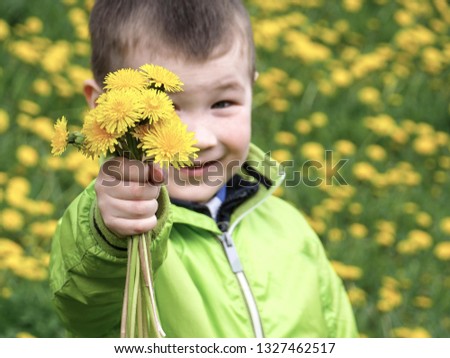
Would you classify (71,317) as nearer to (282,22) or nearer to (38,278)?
(38,278)

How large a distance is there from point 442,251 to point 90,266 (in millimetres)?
1821

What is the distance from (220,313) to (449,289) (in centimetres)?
137

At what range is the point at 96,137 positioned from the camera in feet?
3.29

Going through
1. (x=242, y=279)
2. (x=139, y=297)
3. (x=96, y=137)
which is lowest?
(x=242, y=279)

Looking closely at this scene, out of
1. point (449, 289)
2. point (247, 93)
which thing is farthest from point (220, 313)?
point (449, 289)

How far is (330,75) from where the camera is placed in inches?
145

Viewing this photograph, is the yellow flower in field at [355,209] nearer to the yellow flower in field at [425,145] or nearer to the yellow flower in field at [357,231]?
the yellow flower in field at [357,231]

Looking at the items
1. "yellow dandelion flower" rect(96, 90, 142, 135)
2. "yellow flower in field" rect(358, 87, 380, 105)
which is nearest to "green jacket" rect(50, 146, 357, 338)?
"yellow dandelion flower" rect(96, 90, 142, 135)

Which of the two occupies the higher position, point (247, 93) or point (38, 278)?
point (247, 93)

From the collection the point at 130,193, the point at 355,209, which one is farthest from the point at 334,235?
the point at 130,193

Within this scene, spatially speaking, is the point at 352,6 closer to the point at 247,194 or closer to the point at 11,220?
the point at 11,220

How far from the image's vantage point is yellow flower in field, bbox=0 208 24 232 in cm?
240

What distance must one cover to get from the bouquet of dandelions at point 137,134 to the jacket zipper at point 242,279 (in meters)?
0.49

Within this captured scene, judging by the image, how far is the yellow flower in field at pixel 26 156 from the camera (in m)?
2.67
